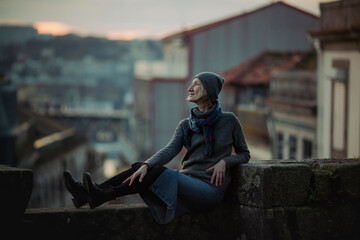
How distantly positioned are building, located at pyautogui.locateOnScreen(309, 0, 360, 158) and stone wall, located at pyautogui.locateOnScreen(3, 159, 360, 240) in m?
13.0

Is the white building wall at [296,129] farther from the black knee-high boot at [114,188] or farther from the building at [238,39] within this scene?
the building at [238,39]

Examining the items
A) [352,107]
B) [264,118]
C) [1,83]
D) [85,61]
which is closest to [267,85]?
[264,118]

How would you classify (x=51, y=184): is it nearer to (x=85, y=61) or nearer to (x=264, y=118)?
(x=264, y=118)

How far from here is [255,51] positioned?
167 ft

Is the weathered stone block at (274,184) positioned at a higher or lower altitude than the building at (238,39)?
lower

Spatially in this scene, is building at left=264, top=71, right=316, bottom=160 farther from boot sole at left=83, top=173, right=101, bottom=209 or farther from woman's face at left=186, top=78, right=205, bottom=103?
boot sole at left=83, top=173, right=101, bottom=209

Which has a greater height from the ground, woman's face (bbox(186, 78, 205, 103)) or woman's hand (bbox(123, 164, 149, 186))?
woman's face (bbox(186, 78, 205, 103))

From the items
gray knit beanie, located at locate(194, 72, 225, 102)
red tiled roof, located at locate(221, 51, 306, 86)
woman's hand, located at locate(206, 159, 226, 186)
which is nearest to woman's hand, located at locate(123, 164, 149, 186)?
woman's hand, located at locate(206, 159, 226, 186)

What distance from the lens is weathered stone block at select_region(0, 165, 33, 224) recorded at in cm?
687

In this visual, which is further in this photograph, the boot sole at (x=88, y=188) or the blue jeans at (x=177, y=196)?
the blue jeans at (x=177, y=196)

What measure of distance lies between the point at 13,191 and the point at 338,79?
16757mm

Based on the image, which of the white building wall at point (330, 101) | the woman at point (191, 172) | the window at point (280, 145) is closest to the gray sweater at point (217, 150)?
the woman at point (191, 172)

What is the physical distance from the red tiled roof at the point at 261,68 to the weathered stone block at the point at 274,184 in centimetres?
2607

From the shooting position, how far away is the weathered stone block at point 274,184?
7262 millimetres
